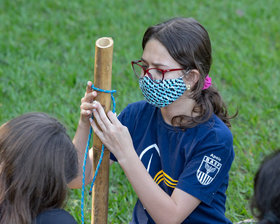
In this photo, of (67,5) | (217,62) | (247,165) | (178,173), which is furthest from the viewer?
(67,5)

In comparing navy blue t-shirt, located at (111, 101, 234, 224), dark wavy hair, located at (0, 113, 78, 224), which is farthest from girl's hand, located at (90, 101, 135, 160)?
navy blue t-shirt, located at (111, 101, 234, 224)

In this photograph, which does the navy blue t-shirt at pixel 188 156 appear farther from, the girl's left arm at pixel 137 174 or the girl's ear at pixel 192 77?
the girl's ear at pixel 192 77

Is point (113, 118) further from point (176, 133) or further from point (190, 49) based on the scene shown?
point (190, 49)

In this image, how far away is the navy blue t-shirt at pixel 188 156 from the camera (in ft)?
8.30

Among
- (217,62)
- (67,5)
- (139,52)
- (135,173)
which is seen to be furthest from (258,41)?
(135,173)

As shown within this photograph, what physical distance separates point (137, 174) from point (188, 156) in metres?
0.35

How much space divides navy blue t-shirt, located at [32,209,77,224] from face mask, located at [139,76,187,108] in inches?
33.1

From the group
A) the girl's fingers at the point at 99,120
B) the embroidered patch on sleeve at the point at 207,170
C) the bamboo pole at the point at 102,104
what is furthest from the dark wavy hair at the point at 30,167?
the embroidered patch on sleeve at the point at 207,170

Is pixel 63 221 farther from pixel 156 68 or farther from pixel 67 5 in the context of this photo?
pixel 67 5

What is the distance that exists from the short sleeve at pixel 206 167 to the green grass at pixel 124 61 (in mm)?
1076

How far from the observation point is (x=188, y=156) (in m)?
2.58

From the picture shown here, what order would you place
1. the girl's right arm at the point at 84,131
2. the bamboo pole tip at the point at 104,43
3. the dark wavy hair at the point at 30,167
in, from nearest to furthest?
the dark wavy hair at the point at 30,167 < the bamboo pole tip at the point at 104,43 < the girl's right arm at the point at 84,131

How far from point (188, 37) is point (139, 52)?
3449 mm

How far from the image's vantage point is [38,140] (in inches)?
82.0
